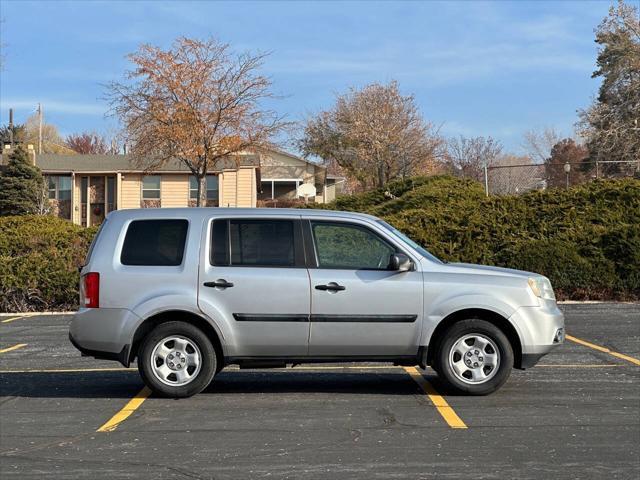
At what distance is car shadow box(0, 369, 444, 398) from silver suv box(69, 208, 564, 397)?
2.03ft

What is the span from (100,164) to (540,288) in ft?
140

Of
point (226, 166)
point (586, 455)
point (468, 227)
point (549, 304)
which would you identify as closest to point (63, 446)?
point (586, 455)

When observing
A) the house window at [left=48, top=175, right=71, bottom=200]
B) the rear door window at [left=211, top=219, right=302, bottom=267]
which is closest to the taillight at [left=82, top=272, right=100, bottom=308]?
the rear door window at [left=211, top=219, right=302, bottom=267]

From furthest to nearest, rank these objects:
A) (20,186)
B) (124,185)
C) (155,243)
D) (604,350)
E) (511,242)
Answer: (124,185) → (20,186) → (511,242) → (604,350) → (155,243)

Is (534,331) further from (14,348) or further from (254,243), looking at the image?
(14,348)

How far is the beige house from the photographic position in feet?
154

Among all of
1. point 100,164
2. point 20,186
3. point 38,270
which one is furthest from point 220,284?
point 100,164

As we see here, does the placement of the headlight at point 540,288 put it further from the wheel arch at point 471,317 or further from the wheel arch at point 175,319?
the wheel arch at point 175,319

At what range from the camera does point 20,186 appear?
4481cm

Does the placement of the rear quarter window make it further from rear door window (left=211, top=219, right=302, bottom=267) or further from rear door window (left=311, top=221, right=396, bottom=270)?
rear door window (left=311, top=221, right=396, bottom=270)

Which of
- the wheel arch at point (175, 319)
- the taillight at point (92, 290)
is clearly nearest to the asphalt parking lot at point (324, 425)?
the wheel arch at point (175, 319)

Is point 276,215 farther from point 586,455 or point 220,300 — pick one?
point 586,455

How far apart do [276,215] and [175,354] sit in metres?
1.69

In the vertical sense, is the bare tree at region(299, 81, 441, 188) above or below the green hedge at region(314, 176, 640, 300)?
above
